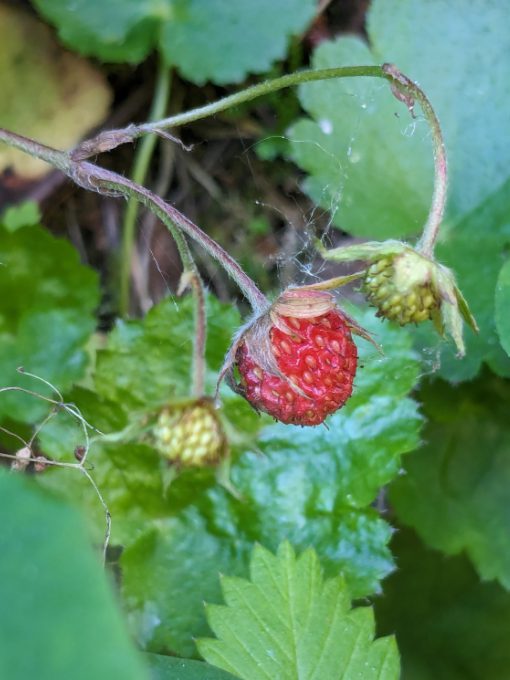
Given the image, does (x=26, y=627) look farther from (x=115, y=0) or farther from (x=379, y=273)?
(x=115, y=0)

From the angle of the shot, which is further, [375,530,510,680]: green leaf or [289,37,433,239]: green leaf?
[375,530,510,680]: green leaf

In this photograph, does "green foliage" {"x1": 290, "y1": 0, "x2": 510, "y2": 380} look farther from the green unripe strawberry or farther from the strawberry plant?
the green unripe strawberry

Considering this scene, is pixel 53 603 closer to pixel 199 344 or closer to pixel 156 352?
pixel 199 344

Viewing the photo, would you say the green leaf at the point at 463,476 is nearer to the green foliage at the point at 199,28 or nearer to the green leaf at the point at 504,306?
the green leaf at the point at 504,306

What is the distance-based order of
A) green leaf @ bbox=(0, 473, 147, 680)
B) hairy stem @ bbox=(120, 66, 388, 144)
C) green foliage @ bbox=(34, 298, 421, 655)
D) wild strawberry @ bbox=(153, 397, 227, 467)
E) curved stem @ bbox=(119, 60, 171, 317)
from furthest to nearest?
curved stem @ bbox=(119, 60, 171, 317), green foliage @ bbox=(34, 298, 421, 655), hairy stem @ bbox=(120, 66, 388, 144), wild strawberry @ bbox=(153, 397, 227, 467), green leaf @ bbox=(0, 473, 147, 680)

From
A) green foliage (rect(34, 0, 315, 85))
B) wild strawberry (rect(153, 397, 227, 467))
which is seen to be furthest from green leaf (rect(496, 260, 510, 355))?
green foliage (rect(34, 0, 315, 85))

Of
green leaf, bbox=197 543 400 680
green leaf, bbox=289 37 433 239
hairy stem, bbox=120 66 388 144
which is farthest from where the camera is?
green leaf, bbox=289 37 433 239
